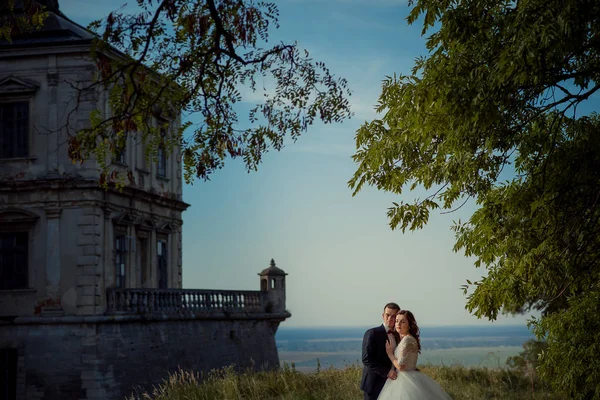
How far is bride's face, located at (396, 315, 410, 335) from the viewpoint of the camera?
9.54 metres

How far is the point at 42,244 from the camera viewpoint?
81.1 feet

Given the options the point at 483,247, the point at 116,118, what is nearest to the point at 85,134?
the point at 116,118

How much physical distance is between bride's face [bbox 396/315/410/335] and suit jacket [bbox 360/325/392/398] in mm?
239

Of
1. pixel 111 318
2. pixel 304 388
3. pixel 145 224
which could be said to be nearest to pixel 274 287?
pixel 145 224

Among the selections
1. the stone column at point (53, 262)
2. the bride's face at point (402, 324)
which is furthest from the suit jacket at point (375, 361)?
the stone column at point (53, 262)

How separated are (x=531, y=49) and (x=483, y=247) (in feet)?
11.5

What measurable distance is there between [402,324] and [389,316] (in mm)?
195

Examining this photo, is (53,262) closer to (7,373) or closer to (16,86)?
(7,373)

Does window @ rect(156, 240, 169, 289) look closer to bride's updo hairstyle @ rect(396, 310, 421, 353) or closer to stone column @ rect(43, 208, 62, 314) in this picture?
stone column @ rect(43, 208, 62, 314)

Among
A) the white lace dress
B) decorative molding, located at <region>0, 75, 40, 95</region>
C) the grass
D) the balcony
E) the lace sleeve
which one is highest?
decorative molding, located at <region>0, 75, 40, 95</region>

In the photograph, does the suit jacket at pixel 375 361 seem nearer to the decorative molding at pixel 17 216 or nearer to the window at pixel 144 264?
the decorative molding at pixel 17 216

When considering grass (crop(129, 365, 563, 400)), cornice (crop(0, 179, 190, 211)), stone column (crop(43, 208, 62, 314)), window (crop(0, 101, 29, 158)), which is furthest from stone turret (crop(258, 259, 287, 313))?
grass (crop(129, 365, 563, 400))

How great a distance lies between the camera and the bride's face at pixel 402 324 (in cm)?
954

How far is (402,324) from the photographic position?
31.4 feet
